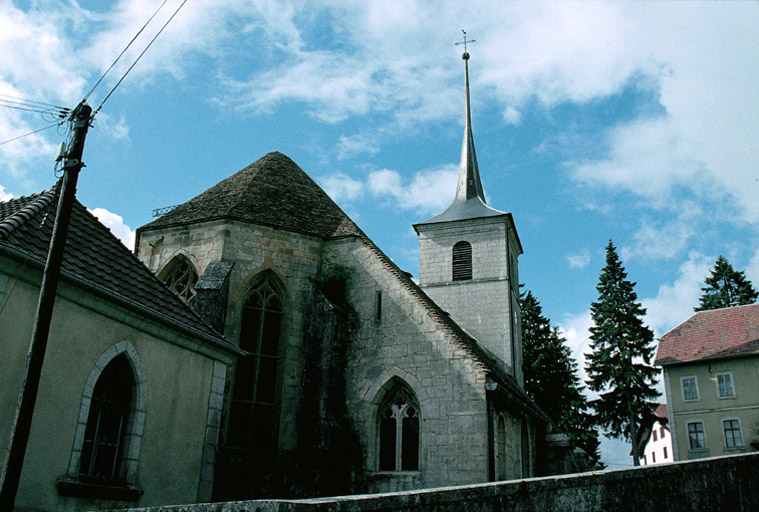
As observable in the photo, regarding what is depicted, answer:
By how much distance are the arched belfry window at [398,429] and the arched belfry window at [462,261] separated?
1289 cm

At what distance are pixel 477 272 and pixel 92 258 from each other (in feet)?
62.9

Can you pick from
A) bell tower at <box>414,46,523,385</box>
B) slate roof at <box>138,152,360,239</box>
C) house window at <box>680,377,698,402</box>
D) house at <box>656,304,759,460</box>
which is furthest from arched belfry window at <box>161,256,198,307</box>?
house window at <box>680,377,698,402</box>

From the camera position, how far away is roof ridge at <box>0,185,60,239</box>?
8.58 meters

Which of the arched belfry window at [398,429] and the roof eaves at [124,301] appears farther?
the arched belfry window at [398,429]

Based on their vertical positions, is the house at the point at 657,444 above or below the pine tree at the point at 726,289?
below

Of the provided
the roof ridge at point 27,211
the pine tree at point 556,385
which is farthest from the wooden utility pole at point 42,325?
the pine tree at point 556,385

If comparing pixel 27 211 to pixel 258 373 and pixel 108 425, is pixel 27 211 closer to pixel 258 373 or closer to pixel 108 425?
pixel 108 425

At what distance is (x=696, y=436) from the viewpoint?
3362 cm

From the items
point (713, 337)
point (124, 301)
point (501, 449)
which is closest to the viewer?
point (124, 301)

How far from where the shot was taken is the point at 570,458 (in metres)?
20.9

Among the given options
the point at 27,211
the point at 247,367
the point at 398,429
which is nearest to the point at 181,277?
the point at 247,367

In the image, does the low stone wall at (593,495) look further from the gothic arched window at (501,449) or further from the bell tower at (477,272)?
the bell tower at (477,272)

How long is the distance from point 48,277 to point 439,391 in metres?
9.35

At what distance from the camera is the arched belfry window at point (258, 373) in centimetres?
1481
